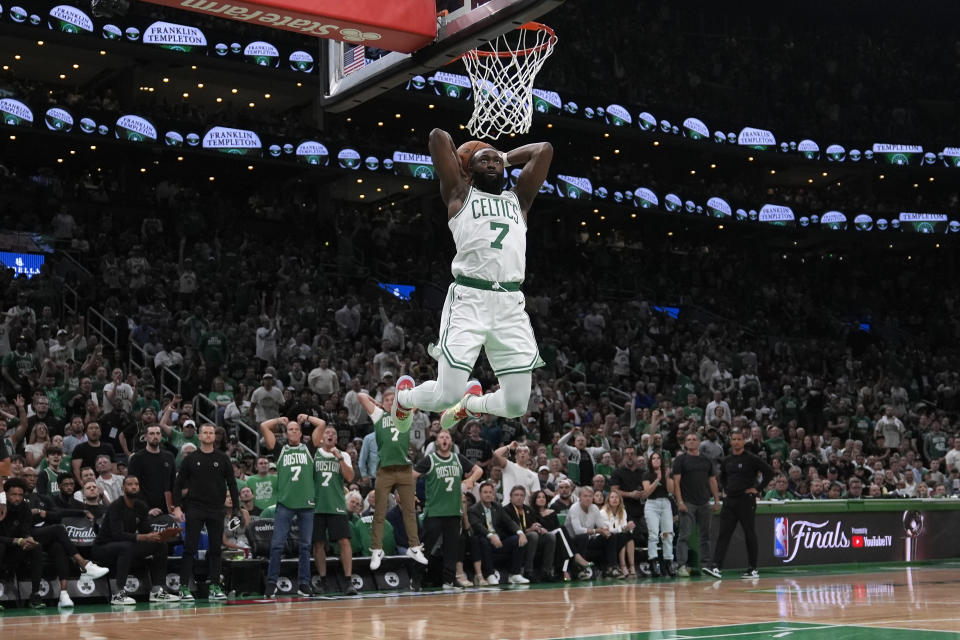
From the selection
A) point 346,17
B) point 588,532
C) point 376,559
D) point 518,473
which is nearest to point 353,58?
point 346,17

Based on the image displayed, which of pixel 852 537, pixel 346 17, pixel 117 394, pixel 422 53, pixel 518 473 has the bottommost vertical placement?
pixel 852 537

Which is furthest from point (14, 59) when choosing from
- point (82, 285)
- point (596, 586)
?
point (596, 586)

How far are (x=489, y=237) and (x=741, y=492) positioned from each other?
971cm

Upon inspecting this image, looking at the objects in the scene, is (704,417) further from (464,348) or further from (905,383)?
(464,348)

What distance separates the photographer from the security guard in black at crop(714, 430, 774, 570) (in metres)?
16.8

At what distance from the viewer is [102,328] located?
23.4 meters

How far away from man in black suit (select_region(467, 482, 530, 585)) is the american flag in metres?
7.28

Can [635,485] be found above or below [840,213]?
below

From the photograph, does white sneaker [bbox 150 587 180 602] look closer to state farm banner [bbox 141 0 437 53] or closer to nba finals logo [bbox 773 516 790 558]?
state farm banner [bbox 141 0 437 53]

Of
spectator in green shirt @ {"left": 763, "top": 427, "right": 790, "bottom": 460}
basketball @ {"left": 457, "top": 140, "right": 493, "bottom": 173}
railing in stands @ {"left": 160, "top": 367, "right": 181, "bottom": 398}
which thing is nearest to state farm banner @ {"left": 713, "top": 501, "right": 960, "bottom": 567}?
spectator in green shirt @ {"left": 763, "top": 427, "right": 790, "bottom": 460}

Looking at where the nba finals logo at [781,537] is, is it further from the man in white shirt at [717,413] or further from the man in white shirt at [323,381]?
the man in white shirt at [323,381]

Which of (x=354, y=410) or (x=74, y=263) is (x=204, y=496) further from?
(x=74, y=263)

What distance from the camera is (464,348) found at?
8.24m

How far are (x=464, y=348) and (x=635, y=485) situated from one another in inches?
Answer: 386
